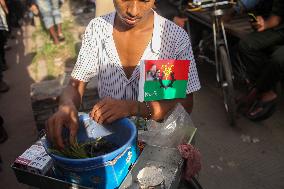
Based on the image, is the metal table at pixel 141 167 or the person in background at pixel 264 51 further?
the person in background at pixel 264 51

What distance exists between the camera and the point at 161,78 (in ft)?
5.24

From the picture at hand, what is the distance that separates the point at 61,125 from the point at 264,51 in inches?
129

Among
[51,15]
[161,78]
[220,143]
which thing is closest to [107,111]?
[161,78]

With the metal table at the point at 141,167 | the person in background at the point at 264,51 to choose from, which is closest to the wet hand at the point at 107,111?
the metal table at the point at 141,167

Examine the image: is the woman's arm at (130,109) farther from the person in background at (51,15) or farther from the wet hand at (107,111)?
the person in background at (51,15)

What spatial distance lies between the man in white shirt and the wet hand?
7.9 inches

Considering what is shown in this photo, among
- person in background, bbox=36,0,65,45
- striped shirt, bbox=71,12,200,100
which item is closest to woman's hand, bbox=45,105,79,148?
striped shirt, bbox=71,12,200,100

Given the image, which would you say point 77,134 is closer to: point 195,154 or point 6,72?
point 195,154

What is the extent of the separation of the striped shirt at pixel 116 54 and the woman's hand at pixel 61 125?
1.74 ft

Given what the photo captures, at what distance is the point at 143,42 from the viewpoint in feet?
6.77

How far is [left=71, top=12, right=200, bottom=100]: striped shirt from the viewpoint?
6.70 ft

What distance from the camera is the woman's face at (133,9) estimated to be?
1.80m

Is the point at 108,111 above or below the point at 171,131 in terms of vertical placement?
above

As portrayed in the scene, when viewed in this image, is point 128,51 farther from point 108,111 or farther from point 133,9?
point 108,111
